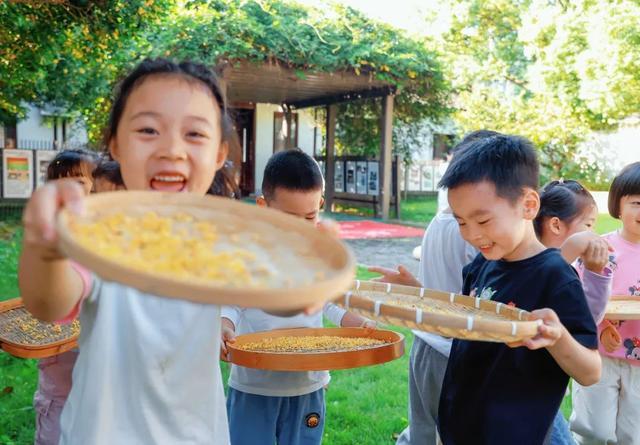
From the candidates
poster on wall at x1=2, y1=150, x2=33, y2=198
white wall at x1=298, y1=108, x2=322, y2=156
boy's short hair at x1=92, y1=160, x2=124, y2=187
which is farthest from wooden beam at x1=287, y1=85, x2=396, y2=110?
boy's short hair at x1=92, y1=160, x2=124, y2=187

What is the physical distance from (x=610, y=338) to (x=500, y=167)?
1.50 meters

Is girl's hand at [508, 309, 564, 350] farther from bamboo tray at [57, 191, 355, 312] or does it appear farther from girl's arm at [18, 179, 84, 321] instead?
girl's arm at [18, 179, 84, 321]

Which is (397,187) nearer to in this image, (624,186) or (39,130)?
(39,130)

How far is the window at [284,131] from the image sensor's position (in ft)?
60.4

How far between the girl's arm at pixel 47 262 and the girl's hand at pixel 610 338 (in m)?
2.67

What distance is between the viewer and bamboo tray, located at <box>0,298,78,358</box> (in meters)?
2.39

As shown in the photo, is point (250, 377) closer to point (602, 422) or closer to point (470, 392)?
point (470, 392)

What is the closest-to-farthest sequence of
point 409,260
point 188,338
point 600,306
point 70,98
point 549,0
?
point 188,338 < point 600,306 < point 409,260 < point 70,98 < point 549,0

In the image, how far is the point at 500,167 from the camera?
7.03 feet

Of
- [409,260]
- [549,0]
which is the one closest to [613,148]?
[549,0]

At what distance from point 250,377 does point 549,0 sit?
2109cm

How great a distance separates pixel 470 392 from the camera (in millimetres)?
2086

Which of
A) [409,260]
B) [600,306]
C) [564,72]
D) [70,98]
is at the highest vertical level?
[564,72]

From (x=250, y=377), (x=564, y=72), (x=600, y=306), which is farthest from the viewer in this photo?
(x=564, y=72)
